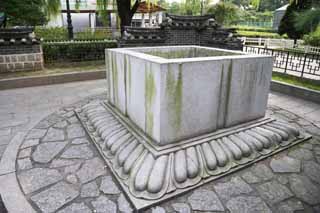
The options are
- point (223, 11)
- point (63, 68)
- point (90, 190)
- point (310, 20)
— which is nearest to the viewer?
point (90, 190)

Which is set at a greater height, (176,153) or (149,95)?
(149,95)

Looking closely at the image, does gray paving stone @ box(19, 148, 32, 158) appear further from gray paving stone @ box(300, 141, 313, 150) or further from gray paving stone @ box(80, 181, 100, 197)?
gray paving stone @ box(300, 141, 313, 150)

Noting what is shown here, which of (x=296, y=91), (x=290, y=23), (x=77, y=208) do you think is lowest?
(x=77, y=208)

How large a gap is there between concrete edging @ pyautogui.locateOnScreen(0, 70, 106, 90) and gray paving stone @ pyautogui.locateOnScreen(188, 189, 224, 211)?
Answer: 5153 millimetres

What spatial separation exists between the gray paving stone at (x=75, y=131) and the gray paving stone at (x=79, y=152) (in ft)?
1.03

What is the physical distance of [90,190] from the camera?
2215mm

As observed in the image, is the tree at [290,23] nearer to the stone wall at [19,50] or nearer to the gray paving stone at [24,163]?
the stone wall at [19,50]

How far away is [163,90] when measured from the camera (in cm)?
238

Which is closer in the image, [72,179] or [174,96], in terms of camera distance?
[72,179]

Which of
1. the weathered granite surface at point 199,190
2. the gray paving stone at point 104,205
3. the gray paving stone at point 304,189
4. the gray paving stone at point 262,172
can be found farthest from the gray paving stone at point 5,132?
the gray paving stone at point 304,189

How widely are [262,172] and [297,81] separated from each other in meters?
4.55

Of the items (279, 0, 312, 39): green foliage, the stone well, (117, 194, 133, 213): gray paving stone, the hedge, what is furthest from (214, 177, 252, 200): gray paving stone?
(279, 0, 312, 39): green foliage

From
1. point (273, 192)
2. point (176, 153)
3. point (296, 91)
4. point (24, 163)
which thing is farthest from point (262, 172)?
point (296, 91)

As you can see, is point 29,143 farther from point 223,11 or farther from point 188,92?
point 223,11
